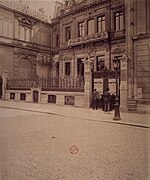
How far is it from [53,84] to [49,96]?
67 cm

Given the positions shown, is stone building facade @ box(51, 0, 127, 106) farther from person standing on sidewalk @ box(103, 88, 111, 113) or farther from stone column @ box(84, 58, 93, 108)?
person standing on sidewalk @ box(103, 88, 111, 113)

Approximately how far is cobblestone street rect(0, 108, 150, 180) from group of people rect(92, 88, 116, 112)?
419 centimetres

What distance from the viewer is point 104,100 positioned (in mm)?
6902

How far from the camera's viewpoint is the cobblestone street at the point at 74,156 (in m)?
1.79

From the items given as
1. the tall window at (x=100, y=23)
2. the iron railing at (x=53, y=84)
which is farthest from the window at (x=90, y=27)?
the iron railing at (x=53, y=84)

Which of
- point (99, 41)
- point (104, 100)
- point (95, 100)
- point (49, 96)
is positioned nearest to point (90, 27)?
point (99, 41)

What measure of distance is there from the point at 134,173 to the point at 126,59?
211 inches

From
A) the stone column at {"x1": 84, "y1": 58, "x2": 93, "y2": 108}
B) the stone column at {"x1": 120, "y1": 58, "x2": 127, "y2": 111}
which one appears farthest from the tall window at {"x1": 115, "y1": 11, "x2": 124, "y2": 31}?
the stone column at {"x1": 120, "y1": 58, "x2": 127, "y2": 111}

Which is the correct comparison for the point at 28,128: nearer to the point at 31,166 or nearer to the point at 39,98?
the point at 31,166

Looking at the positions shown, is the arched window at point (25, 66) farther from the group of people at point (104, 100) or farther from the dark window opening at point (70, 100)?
the group of people at point (104, 100)

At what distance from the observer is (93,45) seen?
11.0 metres

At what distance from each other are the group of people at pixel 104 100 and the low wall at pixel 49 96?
0.60 meters

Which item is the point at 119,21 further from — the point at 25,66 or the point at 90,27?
the point at 25,66

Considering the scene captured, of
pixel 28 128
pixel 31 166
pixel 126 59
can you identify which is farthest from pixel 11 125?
pixel 126 59
